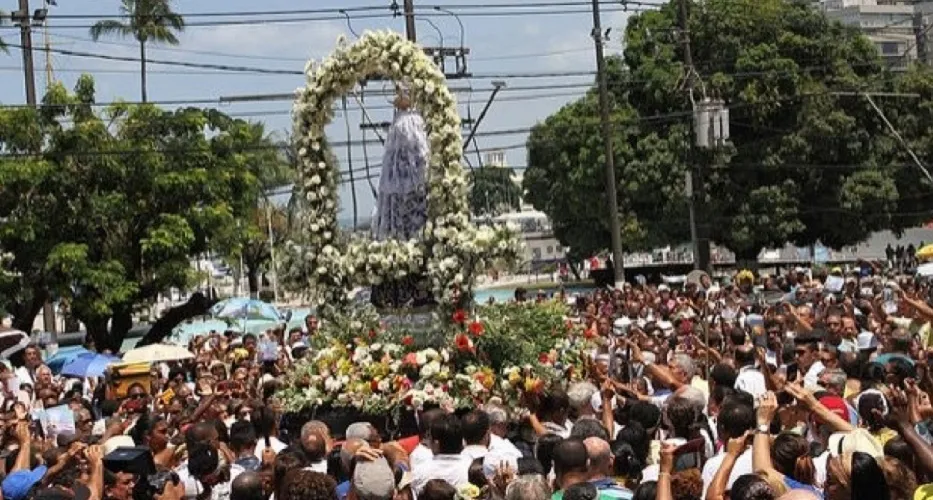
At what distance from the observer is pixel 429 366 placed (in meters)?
11.8

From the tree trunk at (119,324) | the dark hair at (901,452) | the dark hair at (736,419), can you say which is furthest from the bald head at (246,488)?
the tree trunk at (119,324)

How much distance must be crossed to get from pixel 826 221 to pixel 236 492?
1539 inches

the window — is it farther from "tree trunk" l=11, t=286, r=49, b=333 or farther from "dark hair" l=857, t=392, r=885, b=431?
"dark hair" l=857, t=392, r=885, b=431

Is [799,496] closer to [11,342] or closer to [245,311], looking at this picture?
[11,342]

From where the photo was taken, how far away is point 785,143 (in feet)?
141

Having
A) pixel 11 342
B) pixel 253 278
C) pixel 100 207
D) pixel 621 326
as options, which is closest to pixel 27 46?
pixel 100 207

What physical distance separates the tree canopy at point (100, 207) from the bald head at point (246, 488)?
2053cm

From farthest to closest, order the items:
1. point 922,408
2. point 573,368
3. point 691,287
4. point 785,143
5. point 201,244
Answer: point 785,143 → point 201,244 → point 691,287 → point 573,368 → point 922,408

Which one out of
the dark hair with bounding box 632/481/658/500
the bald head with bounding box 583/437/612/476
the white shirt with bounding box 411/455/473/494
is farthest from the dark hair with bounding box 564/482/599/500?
the white shirt with bounding box 411/455/473/494

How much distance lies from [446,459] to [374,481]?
47.1 inches

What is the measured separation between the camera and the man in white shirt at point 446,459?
7.70m

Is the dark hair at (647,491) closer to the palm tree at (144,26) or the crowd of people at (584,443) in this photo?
the crowd of people at (584,443)

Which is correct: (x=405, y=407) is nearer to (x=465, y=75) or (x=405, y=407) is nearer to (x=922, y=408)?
(x=922, y=408)

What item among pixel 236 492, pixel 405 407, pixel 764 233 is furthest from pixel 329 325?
pixel 764 233
